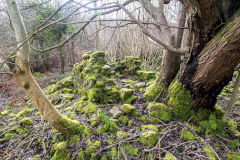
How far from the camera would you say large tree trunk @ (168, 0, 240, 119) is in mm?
1558

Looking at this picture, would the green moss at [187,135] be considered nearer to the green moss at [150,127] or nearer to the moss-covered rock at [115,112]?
the green moss at [150,127]

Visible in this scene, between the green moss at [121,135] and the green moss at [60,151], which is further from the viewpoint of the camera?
the green moss at [121,135]

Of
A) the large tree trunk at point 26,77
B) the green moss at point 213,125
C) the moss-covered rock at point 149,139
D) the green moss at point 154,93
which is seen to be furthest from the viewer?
the green moss at point 154,93

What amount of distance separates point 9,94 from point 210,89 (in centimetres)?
866

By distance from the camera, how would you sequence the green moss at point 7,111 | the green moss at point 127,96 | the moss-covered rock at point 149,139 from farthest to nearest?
the green moss at point 7,111 → the green moss at point 127,96 → the moss-covered rock at point 149,139

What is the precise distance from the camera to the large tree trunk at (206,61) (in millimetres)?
1558

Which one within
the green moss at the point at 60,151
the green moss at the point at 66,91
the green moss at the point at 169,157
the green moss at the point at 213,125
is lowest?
the green moss at the point at 66,91

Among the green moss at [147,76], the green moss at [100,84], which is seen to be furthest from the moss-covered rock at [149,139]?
the green moss at [147,76]

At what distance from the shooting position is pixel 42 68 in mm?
10305

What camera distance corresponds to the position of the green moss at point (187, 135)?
195 centimetres

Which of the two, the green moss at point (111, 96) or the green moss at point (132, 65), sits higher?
the green moss at point (132, 65)

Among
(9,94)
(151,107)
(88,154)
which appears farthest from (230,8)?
(9,94)

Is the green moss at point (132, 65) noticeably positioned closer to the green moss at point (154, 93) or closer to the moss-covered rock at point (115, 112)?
the green moss at point (154, 93)

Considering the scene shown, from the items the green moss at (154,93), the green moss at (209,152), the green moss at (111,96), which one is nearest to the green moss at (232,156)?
the green moss at (209,152)
